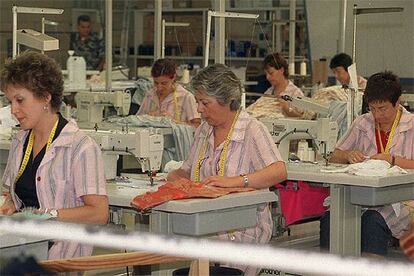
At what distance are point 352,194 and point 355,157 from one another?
34 centimetres

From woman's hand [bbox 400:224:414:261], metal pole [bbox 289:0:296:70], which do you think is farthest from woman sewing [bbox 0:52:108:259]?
metal pole [bbox 289:0:296:70]

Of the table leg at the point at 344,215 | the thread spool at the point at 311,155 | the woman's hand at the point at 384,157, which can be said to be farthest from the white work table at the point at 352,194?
the thread spool at the point at 311,155

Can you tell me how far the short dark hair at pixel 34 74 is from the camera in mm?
2850

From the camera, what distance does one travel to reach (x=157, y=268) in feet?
5.80

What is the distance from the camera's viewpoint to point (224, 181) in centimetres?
350

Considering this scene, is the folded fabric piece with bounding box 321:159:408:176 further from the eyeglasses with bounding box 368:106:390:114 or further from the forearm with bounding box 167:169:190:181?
the forearm with bounding box 167:169:190:181

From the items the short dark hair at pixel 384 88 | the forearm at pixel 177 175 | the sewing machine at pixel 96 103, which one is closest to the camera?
the forearm at pixel 177 175

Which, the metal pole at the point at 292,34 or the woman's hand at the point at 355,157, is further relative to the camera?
the metal pole at the point at 292,34

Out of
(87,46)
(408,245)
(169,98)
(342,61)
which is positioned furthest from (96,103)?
(408,245)

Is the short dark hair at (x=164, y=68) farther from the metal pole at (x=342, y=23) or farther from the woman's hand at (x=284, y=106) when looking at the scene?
the metal pole at (x=342, y=23)

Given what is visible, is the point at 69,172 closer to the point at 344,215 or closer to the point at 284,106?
the point at 344,215

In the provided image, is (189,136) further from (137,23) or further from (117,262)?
(137,23)

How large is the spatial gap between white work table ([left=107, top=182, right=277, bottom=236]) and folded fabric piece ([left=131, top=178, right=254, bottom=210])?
0.08ft

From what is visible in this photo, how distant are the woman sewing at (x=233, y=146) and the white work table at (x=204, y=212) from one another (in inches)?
3.1
